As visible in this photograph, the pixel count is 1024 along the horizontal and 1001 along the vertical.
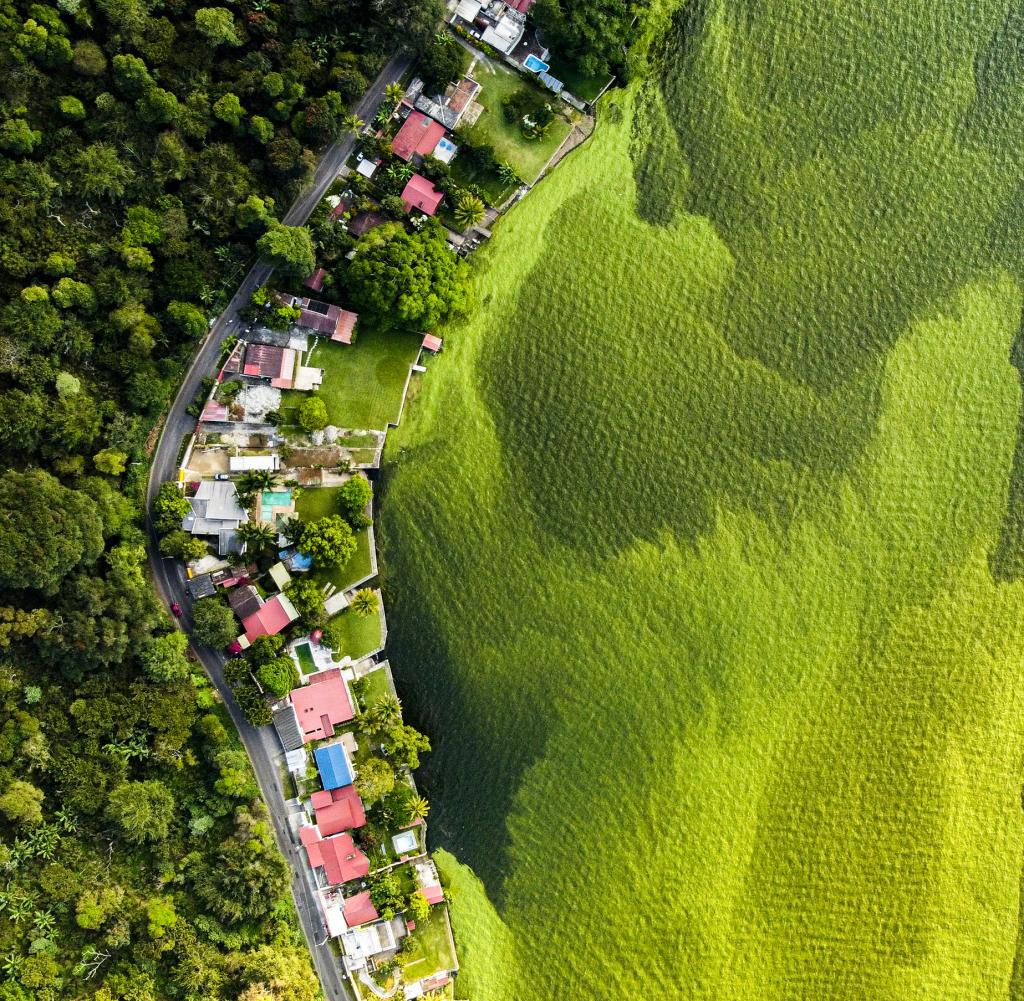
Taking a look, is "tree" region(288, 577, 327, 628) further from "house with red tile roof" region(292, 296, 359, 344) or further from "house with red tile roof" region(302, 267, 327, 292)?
"house with red tile roof" region(302, 267, 327, 292)

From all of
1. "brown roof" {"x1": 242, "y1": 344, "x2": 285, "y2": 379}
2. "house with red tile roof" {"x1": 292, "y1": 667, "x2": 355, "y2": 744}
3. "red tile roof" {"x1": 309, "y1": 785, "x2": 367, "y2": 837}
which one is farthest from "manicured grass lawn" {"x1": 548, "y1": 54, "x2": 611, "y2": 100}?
"red tile roof" {"x1": 309, "y1": 785, "x2": 367, "y2": 837}

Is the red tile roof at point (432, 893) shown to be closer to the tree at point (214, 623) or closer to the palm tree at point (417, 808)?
the palm tree at point (417, 808)

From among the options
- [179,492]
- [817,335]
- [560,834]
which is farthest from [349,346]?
[560,834]

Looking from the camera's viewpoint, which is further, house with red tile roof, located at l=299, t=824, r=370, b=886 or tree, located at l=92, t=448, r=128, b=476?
house with red tile roof, located at l=299, t=824, r=370, b=886

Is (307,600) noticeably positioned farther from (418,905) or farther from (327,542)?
(418,905)

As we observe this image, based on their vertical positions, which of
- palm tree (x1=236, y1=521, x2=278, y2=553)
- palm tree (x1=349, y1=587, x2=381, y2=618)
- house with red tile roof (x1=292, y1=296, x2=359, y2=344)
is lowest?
palm tree (x1=349, y1=587, x2=381, y2=618)

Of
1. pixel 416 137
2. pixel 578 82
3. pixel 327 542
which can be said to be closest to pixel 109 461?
pixel 327 542
